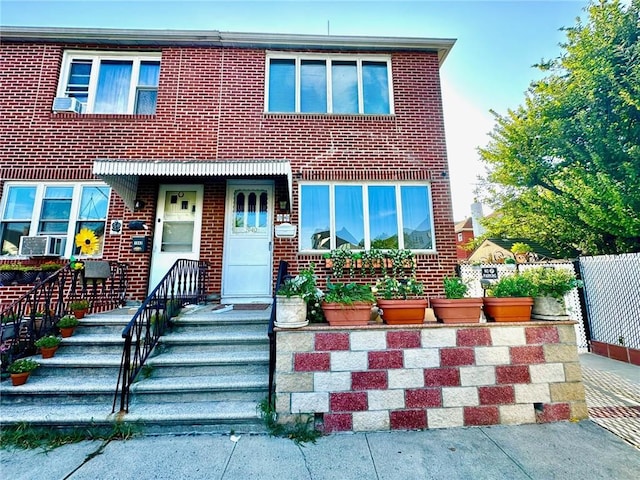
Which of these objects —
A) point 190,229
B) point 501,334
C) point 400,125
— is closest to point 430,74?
point 400,125

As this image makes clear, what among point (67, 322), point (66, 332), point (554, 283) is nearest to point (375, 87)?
point (554, 283)

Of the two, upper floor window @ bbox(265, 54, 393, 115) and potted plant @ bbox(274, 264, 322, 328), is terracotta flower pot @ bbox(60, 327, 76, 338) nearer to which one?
potted plant @ bbox(274, 264, 322, 328)

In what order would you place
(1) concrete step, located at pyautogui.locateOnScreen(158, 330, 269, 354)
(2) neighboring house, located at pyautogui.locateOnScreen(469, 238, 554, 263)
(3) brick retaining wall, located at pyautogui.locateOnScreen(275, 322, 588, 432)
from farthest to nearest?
(2) neighboring house, located at pyautogui.locateOnScreen(469, 238, 554, 263)
(1) concrete step, located at pyautogui.locateOnScreen(158, 330, 269, 354)
(3) brick retaining wall, located at pyautogui.locateOnScreen(275, 322, 588, 432)

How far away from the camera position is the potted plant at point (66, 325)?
146 inches

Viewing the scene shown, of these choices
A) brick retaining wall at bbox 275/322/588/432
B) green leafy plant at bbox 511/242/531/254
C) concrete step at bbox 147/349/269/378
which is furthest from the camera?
green leafy plant at bbox 511/242/531/254

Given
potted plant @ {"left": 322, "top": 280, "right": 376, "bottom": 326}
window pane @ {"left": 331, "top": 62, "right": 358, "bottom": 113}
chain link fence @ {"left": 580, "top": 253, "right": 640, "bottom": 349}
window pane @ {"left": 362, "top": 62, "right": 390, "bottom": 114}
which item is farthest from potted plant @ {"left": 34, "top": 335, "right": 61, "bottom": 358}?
chain link fence @ {"left": 580, "top": 253, "right": 640, "bottom": 349}

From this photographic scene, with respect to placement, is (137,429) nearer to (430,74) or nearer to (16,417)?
(16,417)

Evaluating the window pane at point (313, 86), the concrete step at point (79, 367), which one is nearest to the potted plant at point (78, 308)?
the concrete step at point (79, 367)

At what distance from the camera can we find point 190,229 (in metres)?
5.75

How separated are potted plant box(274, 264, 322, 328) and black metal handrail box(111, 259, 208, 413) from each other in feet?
5.34

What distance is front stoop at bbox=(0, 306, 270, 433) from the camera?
276 centimetres

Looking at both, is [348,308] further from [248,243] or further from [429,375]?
[248,243]

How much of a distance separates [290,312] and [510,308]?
2526mm

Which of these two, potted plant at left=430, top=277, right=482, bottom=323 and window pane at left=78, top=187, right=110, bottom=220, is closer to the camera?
potted plant at left=430, top=277, right=482, bottom=323
